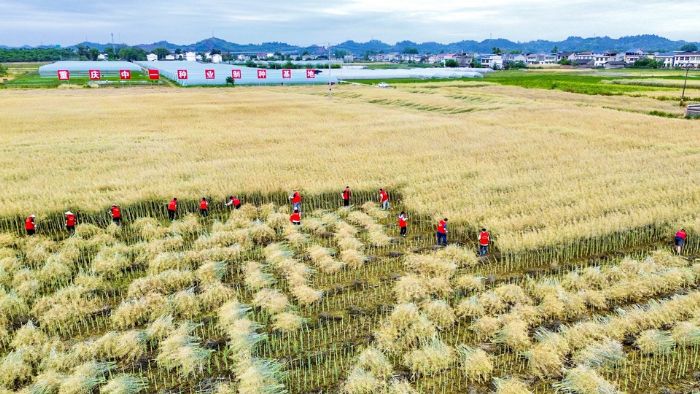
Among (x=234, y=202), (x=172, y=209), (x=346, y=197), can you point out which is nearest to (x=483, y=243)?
(x=346, y=197)

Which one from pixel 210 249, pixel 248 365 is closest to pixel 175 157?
pixel 210 249

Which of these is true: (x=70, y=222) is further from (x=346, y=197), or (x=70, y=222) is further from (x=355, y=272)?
(x=355, y=272)

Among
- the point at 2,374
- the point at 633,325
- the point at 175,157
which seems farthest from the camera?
the point at 175,157

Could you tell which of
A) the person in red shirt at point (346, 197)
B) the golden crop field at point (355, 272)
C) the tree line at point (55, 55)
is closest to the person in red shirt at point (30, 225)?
the golden crop field at point (355, 272)

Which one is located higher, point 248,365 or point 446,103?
point 446,103

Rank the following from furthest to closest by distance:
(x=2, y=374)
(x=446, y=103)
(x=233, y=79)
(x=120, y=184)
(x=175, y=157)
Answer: (x=233, y=79) < (x=446, y=103) < (x=175, y=157) < (x=120, y=184) < (x=2, y=374)

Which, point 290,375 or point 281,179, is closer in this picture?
point 290,375

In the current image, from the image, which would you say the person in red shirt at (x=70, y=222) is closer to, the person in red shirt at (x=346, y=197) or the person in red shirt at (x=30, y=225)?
the person in red shirt at (x=30, y=225)

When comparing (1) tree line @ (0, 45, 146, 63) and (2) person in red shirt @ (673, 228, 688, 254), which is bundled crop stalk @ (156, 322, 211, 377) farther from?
(1) tree line @ (0, 45, 146, 63)

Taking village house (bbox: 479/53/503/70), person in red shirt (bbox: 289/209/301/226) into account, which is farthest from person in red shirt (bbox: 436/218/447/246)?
village house (bbox: 479/53/503/70)

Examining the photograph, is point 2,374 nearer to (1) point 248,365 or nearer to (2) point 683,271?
(1) point 248,365
